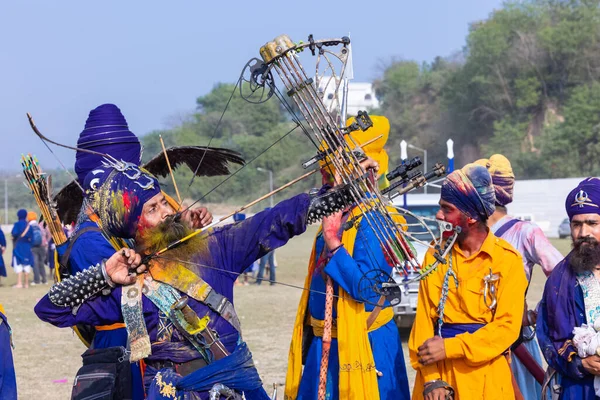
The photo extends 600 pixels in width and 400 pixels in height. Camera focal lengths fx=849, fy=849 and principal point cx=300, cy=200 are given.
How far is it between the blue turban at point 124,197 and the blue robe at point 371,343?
4.47 ft

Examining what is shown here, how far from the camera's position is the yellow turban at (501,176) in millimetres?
5480

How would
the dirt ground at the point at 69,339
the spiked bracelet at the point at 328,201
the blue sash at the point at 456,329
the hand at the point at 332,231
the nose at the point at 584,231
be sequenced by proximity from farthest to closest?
1. the dirt ground at the point at 69,339
2. the hand at the point at 332,231
3. the blue sash at the point at 456,329
4. the nose at the point at 584,231
5. the spiked bracelet at the point at 328,201

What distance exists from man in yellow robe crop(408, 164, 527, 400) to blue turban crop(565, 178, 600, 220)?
389 millimetres

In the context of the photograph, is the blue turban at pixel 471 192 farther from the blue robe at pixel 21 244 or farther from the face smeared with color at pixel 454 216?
the blue robe at pixel 21 244

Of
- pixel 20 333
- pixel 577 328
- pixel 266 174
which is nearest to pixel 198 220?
pixel 577 328

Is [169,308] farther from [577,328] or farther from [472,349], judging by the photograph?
[577,328]

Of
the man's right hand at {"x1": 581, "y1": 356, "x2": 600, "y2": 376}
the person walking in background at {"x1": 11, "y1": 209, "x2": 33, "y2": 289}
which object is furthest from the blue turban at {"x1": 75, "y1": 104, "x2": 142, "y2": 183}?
the person walking in background at {"x1": 11, "y1": 209, "x2": 33, "y2": 289}

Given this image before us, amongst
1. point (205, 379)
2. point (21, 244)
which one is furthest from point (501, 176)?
point (21, 244)

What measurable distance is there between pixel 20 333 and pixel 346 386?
376 inches

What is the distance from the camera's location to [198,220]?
13.8 ft

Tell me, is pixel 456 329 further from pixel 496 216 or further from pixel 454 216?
pixel 496 216

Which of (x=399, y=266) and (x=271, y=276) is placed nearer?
(x=399, y=266)

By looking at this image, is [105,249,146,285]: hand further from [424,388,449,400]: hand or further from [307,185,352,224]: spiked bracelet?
[424,388,449,400]: hand

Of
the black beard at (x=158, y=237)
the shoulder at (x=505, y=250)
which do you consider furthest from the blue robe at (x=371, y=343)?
the black beard at (x=158, y=237)
